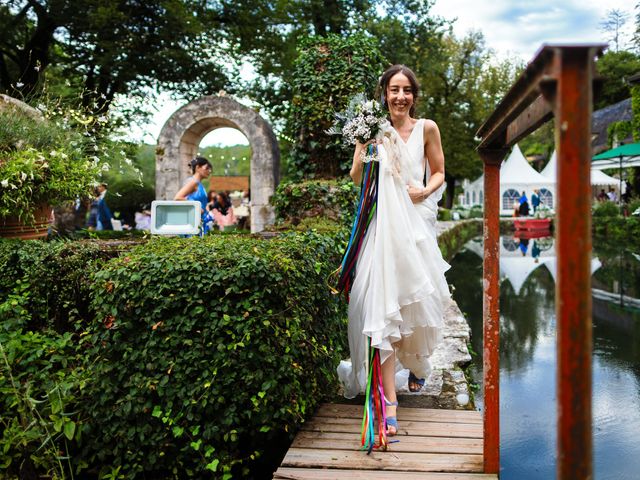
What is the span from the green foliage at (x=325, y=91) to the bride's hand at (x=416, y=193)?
4.11m

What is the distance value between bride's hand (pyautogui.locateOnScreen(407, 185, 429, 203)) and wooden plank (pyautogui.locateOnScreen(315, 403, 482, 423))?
1363 mm

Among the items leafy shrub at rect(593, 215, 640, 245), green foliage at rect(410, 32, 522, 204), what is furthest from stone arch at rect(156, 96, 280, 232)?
green foliage at rect(410, 32, 522, 204)

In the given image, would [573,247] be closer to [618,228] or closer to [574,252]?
[574,252]

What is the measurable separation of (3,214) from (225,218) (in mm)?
11569

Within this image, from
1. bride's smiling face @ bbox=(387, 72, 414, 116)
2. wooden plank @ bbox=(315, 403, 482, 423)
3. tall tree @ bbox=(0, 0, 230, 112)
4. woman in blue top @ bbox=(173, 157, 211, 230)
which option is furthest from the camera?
tall tree @ bbox=(0, 0, 230, 112)

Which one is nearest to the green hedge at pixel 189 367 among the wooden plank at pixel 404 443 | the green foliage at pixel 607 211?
the wooden plank at pixel 404 443

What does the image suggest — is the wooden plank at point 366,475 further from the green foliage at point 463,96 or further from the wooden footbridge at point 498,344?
the green foliage at point 463,96

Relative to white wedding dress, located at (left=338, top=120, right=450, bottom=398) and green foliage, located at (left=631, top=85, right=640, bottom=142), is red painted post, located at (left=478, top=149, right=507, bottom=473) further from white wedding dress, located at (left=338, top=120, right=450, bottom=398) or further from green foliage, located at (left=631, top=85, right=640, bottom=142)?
green foliage, located at (left=631, top=85, right=640, bottom=142)

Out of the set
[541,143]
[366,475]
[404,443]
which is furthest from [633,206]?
[541,143]

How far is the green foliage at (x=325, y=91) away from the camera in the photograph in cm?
791

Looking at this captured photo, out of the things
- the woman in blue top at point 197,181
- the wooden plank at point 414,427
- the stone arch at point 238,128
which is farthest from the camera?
the stone arch at point 238,128

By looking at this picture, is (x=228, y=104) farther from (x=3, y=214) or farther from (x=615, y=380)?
(x=615, y=380)

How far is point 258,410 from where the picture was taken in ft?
10.3

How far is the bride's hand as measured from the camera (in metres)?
3.79
